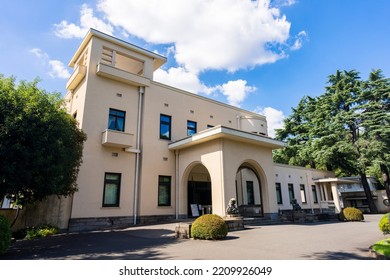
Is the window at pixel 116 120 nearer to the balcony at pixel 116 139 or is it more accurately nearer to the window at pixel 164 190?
the balcony at pixel 116 139

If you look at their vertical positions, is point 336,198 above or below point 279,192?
below

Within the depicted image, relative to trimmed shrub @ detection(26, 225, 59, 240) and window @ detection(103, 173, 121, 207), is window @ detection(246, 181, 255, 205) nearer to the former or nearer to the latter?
window @ detection(103, 173, 121, 207)

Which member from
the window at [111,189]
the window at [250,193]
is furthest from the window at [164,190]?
the window at [250,193]

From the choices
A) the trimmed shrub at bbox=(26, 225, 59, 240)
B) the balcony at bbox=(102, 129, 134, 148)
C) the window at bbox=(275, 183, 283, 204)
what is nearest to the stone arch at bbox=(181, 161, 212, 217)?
the balcony at bbox=(102, 129, 134, 148)

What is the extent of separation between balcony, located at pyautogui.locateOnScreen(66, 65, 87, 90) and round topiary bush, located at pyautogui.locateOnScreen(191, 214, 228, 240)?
11274 millimetres

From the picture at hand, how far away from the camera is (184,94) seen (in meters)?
18.2

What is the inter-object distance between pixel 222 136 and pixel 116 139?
19.7 feet

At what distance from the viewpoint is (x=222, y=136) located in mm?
13453

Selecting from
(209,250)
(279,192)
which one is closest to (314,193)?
(279,192)

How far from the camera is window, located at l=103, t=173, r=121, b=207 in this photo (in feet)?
45.0

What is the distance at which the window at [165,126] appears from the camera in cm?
1669

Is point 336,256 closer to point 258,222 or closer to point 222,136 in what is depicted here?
point 258,222
